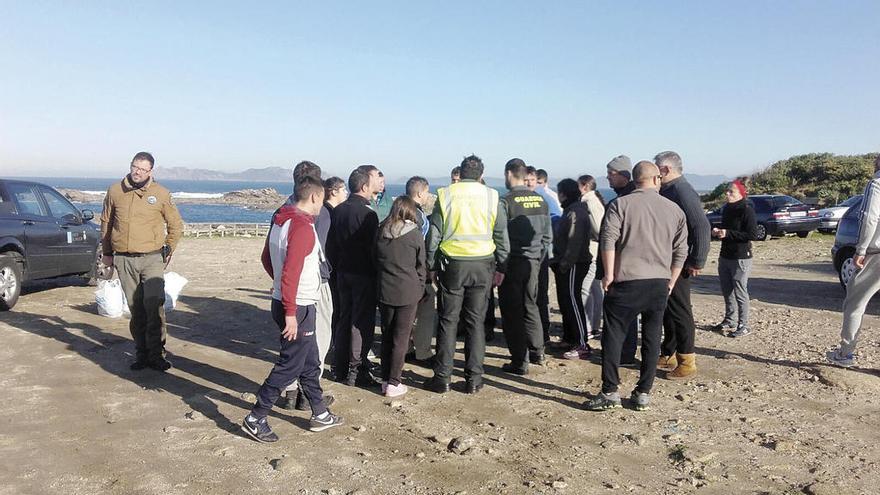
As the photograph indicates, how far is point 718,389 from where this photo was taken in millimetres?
5500

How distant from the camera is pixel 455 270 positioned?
536cm

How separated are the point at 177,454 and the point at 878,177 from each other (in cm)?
569

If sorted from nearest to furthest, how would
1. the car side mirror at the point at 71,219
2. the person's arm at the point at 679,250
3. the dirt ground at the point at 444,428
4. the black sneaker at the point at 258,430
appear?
the dirt ground at the point at 444,428, the black sneaker at the point at 258,430, the person's arm at the point at 679,250, the car side mirror at the point at 71,219

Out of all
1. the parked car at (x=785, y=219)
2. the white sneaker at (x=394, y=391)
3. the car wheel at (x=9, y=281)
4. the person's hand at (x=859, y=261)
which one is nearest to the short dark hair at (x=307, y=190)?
the white sneaker at (x=394, y=391)

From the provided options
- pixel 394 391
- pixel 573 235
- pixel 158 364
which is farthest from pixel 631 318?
pixel 158 364

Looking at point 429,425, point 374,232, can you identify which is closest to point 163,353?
point 374,232

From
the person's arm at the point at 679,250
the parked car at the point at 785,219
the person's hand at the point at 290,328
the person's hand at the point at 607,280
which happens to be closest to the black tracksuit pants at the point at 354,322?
the person's hand at the point at 290,328

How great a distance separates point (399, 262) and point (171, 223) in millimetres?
2216

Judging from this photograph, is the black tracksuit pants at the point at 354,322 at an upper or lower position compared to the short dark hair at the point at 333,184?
lower

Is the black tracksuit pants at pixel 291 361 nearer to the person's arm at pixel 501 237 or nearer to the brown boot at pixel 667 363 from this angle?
the person's arm at pixel 501 237

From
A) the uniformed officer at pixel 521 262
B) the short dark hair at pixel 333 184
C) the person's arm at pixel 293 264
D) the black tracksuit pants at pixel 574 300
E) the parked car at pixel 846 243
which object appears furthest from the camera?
the parked car at pixel 846 243

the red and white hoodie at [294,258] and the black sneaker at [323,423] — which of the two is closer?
the red and white hoodie at [294,258]

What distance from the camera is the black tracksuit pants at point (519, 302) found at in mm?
5996

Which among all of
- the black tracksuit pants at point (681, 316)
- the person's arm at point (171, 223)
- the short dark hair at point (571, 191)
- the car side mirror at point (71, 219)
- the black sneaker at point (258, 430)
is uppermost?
the short dark hair at point (571, 191)
